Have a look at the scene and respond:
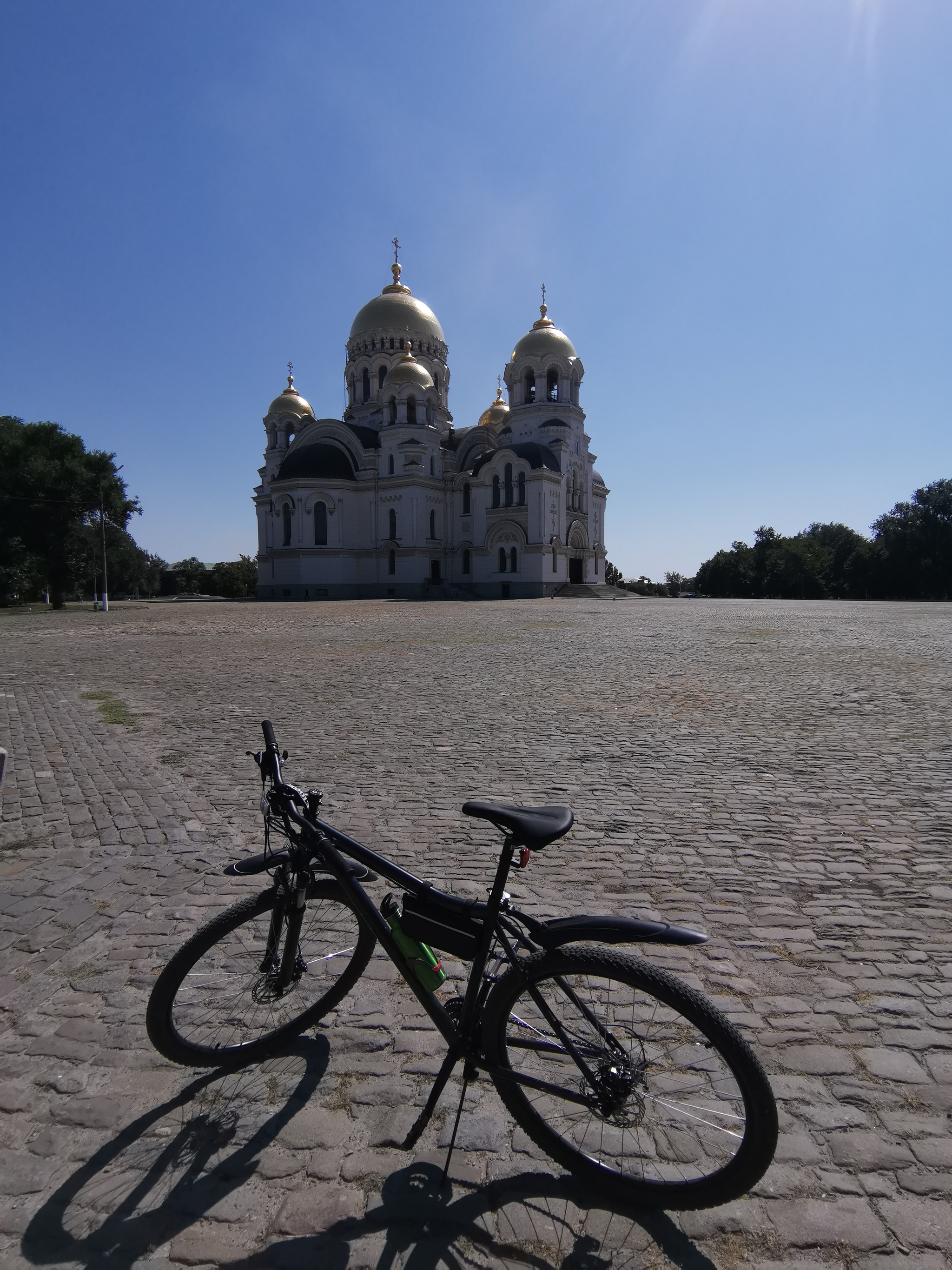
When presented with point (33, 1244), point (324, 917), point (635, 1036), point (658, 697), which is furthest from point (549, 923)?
point (658, 697)

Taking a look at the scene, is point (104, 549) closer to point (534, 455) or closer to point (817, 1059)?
point (534, 455)

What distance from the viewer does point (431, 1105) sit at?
7.79 feet

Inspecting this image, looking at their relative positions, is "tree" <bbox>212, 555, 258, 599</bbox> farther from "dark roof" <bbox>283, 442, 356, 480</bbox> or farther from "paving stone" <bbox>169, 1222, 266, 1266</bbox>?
"paving stone" <bbox>169, 1222, 266, 1266</bbox>

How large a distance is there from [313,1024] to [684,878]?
2.26 meters

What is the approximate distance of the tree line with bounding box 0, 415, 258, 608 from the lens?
36.2 metres

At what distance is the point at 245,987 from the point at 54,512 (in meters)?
40.6

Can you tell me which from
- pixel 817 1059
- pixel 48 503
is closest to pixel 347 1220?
pixel 817 1059

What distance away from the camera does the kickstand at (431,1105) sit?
2346 millimetres

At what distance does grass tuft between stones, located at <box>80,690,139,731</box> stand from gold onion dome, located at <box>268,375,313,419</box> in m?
55.0

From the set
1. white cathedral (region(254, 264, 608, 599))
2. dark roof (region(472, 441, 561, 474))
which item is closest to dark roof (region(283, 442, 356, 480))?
white cathedral (region(254, 264, 608, 599))

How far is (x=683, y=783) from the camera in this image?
5.99 meters

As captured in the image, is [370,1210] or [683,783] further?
[683,783]

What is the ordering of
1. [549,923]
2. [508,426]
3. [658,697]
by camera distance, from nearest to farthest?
[549,923] < [658,697] < [508,426]

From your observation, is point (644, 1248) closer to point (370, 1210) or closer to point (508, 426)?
point (370, 1210)
